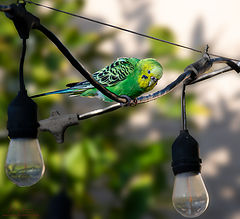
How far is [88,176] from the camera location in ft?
11.3

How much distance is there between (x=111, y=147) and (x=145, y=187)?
0.49m

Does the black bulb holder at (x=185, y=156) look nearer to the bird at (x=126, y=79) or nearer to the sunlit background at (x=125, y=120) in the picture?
the bird at (x=126, y=79)

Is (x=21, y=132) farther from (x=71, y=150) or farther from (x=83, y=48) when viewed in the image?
(x=83, y=48)

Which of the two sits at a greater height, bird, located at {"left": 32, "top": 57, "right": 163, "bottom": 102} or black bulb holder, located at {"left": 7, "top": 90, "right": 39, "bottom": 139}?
bird, located at {"left": 32, "top": 57, "right": 163, "bottom": 102}

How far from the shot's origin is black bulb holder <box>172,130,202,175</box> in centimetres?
143

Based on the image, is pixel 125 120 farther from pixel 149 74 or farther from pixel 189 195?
pixel 189 195

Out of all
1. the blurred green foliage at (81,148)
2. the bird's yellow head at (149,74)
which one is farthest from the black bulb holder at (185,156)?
the blurred green foliage at (81,148)

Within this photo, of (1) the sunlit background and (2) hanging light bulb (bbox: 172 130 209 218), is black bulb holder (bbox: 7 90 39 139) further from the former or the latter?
(1) the sunlit background

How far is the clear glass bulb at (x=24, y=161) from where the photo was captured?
1215 millimetres

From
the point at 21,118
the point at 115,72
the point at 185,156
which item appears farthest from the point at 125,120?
the point at 21,118

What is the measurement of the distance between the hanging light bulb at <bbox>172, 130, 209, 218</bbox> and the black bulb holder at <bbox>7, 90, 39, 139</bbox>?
1.55 feet

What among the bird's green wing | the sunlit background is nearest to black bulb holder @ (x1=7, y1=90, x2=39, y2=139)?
the bird's green wing

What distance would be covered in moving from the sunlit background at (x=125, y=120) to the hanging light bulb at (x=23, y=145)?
1.51m

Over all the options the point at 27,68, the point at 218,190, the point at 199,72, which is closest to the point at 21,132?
the point at 199,72
